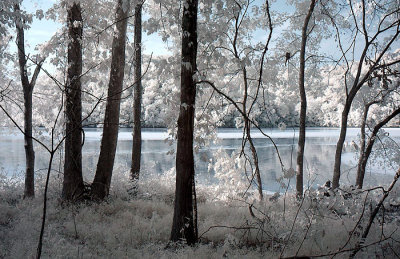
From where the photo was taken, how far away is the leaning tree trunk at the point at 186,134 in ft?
15.6

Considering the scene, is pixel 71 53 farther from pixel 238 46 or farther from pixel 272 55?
pixel 272 55

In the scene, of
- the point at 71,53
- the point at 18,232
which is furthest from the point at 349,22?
the point at 18,232

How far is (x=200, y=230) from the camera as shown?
20.2 feet

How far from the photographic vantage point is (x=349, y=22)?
11422 mm

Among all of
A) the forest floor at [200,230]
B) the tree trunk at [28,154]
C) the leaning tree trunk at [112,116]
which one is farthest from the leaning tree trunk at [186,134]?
the tree trunk at [28,154]

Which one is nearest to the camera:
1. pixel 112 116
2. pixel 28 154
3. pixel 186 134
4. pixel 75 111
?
pixel 186 134

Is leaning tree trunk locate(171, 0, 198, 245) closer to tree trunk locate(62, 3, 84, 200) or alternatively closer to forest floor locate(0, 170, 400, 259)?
forest floor locate(0, 170, 400, 259)

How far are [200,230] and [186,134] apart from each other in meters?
2.27

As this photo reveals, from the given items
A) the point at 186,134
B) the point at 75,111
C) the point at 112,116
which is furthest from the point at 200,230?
the point at 75,111

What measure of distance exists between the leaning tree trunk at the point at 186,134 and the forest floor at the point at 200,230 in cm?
32

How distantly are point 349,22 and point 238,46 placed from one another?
423 cm

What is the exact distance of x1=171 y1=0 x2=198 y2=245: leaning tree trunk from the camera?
15.6 feet

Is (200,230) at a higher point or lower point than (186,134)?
lower

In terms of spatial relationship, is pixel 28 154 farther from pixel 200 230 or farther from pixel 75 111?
pixel 200 230
